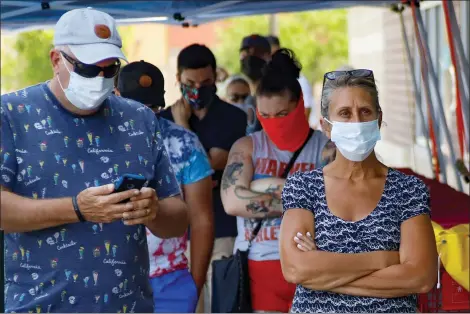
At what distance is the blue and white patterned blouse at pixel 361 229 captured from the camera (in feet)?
11.6

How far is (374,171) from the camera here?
3.72 m

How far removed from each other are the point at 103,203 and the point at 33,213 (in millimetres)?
244

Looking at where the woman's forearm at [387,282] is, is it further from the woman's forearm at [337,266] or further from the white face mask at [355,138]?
the white face mask at [355,138]

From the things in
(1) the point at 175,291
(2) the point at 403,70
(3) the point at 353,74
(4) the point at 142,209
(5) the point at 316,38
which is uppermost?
(3) the point at 353,74

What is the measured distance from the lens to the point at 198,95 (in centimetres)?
600

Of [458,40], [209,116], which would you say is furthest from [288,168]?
[458,40]

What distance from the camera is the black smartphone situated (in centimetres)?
343

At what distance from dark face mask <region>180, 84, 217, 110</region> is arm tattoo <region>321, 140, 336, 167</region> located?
1058 mm

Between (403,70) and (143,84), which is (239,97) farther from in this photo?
(403,70)

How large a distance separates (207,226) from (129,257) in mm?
1108

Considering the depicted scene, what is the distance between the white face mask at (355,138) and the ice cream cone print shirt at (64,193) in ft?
2.39

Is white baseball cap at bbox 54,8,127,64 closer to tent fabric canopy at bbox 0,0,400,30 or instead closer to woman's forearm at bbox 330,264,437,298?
woman's forearm at bbox 330,264,437,298

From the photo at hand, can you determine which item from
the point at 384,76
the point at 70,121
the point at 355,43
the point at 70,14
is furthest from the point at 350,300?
the point at 355,43

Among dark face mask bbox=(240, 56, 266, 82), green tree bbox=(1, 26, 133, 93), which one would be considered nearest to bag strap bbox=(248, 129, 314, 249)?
dark face mask bbox=(240, 56, 266, 82)
